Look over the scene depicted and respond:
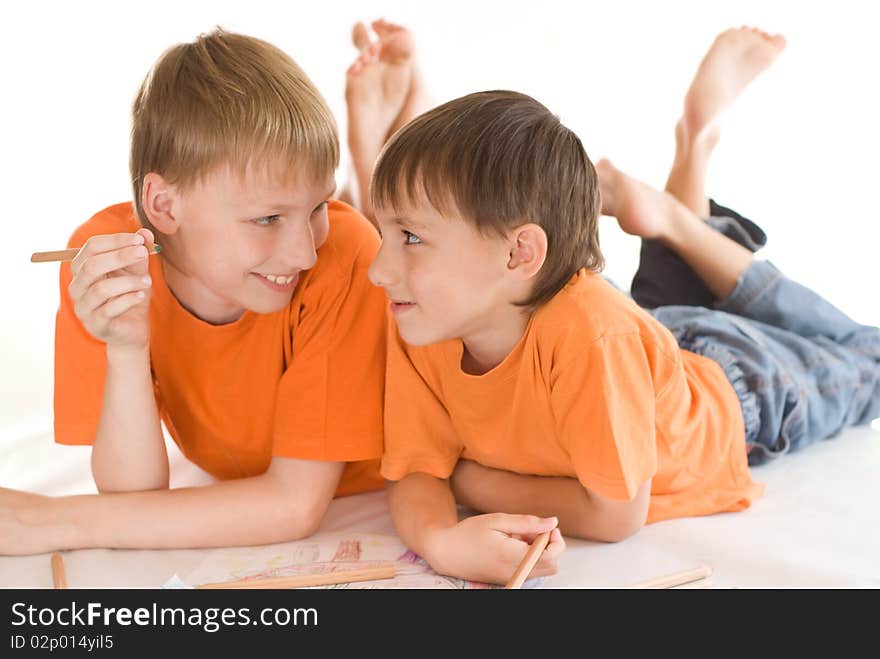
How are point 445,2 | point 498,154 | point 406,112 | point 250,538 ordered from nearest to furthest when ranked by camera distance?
1. point 498,154
2. point 250,538
3. point 406,112
4. point 445,2

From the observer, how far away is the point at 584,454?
3.82ft

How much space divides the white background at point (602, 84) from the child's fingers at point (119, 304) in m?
1.17

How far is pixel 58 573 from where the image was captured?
1.15 meters

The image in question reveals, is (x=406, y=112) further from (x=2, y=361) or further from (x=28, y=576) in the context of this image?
(x=28, y=576)

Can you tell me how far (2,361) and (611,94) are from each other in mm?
1408

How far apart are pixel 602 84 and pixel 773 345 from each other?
1.10 meters

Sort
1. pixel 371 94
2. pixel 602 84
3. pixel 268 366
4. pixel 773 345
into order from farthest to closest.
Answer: pixel 602 84, pixel 371 94, pixel 773 345, pixel 268 366

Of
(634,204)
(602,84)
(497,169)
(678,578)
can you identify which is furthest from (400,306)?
(602,84)

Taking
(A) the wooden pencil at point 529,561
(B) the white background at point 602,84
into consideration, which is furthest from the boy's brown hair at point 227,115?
(B) the white background at point 602,84

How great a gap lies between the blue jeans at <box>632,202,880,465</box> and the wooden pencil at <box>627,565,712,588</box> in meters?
0.37

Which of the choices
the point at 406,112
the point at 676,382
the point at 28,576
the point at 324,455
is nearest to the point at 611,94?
the point at 406,112

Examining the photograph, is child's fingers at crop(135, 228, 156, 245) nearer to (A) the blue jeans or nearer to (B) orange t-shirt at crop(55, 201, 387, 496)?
(B) orange t-shirt at crop(55, 201, 387, 496)

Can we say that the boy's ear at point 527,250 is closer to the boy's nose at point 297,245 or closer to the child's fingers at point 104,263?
the boy's nose at point 297,245

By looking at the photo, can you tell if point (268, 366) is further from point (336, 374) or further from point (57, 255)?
point (57, 255)
